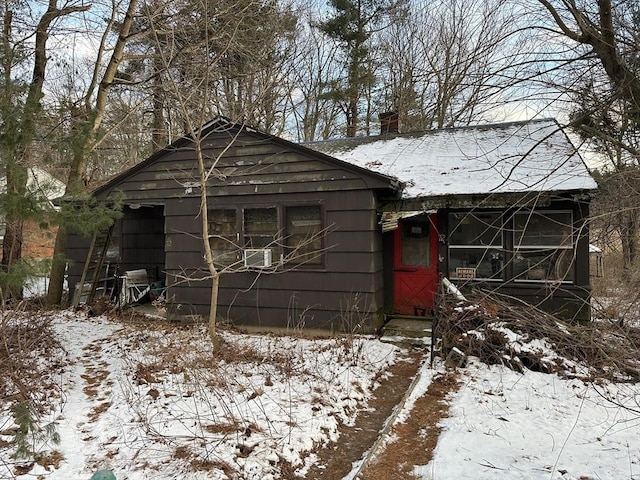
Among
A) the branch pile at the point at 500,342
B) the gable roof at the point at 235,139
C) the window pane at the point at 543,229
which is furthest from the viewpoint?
the window pane at the point at 543,229

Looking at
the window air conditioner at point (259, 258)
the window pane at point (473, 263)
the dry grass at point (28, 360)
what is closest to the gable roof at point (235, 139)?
the window pane at point (473, 263)

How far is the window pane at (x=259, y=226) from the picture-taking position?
8.49 metres

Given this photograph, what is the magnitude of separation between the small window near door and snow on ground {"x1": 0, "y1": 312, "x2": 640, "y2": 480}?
8.61 feet

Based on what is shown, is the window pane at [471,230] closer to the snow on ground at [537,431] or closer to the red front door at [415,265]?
the red front door at [415,265]

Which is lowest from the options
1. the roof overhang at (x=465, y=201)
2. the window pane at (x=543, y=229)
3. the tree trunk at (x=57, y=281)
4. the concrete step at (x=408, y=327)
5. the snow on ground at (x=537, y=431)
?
the snow on ground at (x=537, y=431)

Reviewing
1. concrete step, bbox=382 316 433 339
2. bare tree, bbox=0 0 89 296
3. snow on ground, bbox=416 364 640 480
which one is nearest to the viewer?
snow on ground, bbox=416 364 640 480

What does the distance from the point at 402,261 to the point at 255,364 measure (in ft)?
13.6

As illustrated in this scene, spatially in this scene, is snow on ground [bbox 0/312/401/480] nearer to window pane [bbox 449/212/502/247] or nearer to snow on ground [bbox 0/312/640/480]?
snow on ground [bbox 0/312/640/480]

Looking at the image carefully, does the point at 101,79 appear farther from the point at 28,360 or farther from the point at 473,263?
the point at 473,263

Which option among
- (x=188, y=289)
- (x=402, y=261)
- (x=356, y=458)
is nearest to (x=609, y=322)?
(x=356, y=458)

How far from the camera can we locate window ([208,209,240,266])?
8789 millimetres

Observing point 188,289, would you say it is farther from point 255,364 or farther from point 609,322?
point 609,322

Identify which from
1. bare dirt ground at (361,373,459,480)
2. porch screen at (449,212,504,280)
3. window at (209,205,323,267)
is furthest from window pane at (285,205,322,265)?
bare dirt ground at (361,373,459,480)

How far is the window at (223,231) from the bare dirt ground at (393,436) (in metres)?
4.42
